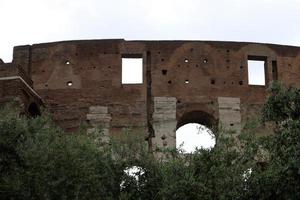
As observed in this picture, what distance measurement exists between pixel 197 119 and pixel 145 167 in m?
8.87

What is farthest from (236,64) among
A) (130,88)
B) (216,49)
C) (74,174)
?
(74,174)

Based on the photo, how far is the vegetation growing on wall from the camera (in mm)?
9438

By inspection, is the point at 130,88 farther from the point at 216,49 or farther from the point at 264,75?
the point at 264,75

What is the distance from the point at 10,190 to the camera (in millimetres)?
9875

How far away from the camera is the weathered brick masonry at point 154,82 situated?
19562 mm

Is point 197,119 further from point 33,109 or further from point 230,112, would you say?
point 33,109

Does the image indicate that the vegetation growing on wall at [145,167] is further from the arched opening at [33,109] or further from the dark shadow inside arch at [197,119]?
the dark shadow inside arch at [197,119]

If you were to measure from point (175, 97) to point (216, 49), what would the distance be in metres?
2.25

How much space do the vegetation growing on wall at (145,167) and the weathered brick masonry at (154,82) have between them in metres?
7.27

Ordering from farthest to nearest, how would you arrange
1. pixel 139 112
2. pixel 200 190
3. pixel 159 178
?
pixel 139 112
pixel 159 178
pixel 200 190

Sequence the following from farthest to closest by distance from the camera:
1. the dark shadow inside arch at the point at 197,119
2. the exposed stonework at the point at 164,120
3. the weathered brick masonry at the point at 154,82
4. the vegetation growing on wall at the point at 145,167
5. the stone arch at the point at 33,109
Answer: the dark shadow inside arch at the point at 197,119 → the weathered brick masonry at the point at 154,82 → the exposed stonework at the point at 164,120 → the stone arch at the point at 33,109 → the vegetation growing on wall at the point at 145,167

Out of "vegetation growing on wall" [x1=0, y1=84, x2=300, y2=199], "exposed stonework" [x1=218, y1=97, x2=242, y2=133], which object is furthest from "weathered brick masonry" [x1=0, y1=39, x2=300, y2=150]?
"vegetation growing on wall" [x1=0, y1=84, x2=300, y2=199]

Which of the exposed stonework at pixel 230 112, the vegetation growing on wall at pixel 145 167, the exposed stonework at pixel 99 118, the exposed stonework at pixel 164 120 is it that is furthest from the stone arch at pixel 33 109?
the vegetation growing on wall at pixel 145 167

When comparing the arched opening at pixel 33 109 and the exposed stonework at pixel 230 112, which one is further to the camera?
the exposed stonework at pixel 230 112
